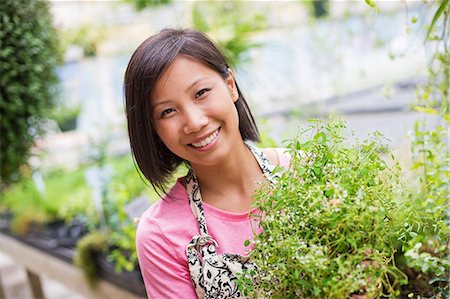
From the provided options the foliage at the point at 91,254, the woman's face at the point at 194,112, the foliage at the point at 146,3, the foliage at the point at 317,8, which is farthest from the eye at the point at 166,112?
the foliage at the point at 317,8

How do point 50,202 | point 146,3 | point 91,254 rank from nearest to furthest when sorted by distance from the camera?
point 91,254, point 146,3, point 50,202

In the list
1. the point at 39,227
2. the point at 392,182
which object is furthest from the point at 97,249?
the point at 392,182

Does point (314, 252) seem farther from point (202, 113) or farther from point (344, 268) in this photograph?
point (202, 113)

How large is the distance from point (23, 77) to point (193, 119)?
1.60 meters

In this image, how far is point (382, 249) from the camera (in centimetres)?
85

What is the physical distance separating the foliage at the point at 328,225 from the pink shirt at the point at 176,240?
172mm

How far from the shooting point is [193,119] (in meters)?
1.01

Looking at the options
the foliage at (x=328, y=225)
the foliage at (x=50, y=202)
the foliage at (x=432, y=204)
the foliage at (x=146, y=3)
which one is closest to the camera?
the foliage at (x=328, y=225)

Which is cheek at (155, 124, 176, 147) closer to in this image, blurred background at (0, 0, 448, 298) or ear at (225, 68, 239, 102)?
ear at (225, 68, 239, 102)

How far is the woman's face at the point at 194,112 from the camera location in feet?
3.33

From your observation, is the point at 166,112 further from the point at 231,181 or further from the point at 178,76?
the point at 231,181

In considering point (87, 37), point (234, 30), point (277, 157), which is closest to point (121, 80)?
point (234, 30)

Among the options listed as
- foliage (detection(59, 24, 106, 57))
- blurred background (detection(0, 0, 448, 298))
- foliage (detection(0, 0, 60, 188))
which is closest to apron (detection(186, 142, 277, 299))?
blurred background (detection(0, 0, 448, 298))

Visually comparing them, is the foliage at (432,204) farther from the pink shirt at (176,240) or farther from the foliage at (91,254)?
the foliage at (91,254)
